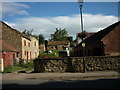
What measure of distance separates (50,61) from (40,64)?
1.09m

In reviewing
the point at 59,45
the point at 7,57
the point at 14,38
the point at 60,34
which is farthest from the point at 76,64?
the point at 60,34

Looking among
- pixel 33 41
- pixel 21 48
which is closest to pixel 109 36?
pixel 21 48

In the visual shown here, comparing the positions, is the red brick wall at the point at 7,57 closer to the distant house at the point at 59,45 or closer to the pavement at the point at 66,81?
the pavement at the point at 66,81

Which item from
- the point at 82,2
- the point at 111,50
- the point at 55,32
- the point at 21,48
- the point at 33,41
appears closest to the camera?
the point at 82,2

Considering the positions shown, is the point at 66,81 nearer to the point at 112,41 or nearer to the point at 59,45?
the point at 112,41

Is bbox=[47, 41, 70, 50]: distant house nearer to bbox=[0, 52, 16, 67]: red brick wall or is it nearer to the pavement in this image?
bbox=[0, 52, 16, 67]: red brick wall

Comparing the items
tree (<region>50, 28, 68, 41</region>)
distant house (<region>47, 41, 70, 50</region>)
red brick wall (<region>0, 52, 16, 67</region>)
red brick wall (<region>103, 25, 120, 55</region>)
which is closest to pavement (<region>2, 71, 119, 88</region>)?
red brick wall (<region>0, 52, 16, 67</region>)

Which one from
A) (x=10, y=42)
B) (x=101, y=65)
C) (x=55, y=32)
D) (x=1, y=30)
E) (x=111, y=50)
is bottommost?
(x=101, y=65)

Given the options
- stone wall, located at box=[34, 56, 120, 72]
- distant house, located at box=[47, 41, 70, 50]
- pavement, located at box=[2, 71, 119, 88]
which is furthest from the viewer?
distant house, located at box=[47, 41, 70, 50]

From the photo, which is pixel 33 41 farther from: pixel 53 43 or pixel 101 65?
pixel 53 43

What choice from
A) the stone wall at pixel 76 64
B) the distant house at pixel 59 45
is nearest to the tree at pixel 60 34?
the distant house at pixel 59 45

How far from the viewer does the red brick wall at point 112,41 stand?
22.6m

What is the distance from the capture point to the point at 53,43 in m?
84.2

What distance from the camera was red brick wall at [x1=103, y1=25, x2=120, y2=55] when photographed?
22.6 meters
